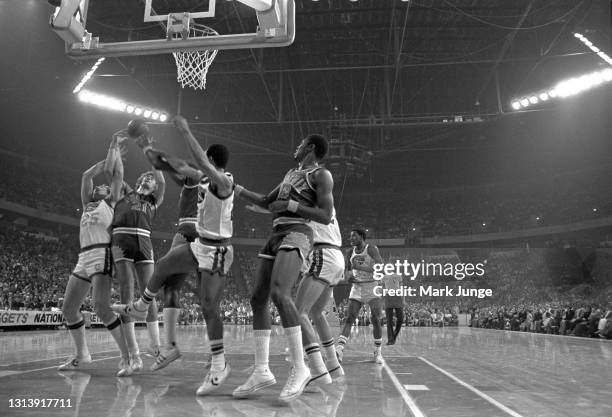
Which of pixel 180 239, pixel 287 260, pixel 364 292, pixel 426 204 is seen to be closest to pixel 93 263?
pixel 180 239

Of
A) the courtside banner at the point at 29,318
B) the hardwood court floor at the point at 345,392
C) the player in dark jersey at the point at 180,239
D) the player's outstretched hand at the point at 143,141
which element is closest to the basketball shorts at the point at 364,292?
the hardwood court floor at the point at 345,392

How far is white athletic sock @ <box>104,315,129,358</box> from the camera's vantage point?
5840 millimetres

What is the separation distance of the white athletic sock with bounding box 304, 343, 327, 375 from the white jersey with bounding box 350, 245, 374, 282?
365 cm

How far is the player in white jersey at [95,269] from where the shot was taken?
19.6ft

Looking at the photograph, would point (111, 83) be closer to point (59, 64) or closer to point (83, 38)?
point (59, 64)

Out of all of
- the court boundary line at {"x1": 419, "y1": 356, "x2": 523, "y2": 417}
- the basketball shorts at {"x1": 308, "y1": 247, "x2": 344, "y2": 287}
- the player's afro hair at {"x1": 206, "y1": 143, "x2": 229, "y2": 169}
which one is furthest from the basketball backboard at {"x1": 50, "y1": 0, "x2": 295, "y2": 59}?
the court boundary line at {"x1": 419, "y1": 356, "x2": 523, "y2": 417}

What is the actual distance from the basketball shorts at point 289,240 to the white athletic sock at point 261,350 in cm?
68

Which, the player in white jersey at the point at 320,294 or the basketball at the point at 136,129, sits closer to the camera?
the basketball at the point at 136,129

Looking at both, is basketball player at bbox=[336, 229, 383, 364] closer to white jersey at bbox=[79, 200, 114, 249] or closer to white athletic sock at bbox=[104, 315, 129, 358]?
white athletic sock at bbox=[104, 315, 129, 358]

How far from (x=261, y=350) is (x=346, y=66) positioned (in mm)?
17019

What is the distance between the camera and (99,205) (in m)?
6.46

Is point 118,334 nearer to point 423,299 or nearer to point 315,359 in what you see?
point 315,359

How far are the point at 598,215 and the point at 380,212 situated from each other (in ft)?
57.8

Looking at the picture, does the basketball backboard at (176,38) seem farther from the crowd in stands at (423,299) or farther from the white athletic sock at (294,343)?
the crowd in stands at (423,299)
